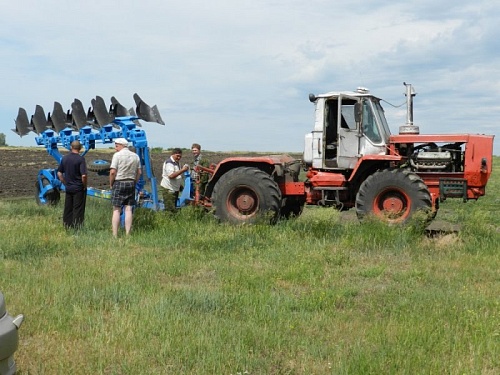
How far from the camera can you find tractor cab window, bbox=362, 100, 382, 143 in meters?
11.0

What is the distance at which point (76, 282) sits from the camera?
21.6 ft

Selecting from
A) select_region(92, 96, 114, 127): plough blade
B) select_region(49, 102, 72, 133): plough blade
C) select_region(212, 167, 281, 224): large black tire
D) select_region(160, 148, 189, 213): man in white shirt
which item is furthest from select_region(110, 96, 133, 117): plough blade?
select_region(212, 167, 281, 224): large black tire

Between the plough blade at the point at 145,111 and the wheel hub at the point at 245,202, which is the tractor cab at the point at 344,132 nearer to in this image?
the wheel hub at the point at 245,202

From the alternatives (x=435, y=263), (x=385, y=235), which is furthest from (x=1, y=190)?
(x=435, y=263)

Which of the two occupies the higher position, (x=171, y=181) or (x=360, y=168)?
(x=360, y=168)

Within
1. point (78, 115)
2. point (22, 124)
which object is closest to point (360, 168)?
point (78, 115)

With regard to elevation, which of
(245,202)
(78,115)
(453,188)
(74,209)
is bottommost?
(74,209)

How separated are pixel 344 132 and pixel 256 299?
5697 millimetres

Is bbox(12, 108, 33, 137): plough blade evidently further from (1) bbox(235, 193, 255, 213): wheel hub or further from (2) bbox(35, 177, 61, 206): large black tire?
(1) bbox(235, 193, 255, 213): wheel hub

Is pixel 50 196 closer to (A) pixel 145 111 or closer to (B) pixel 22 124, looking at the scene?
(B) pixel 22 124

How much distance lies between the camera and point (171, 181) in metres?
11.8

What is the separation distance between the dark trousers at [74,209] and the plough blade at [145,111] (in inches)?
124

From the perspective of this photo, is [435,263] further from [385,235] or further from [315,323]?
[315,323]

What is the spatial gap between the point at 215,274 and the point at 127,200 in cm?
330
